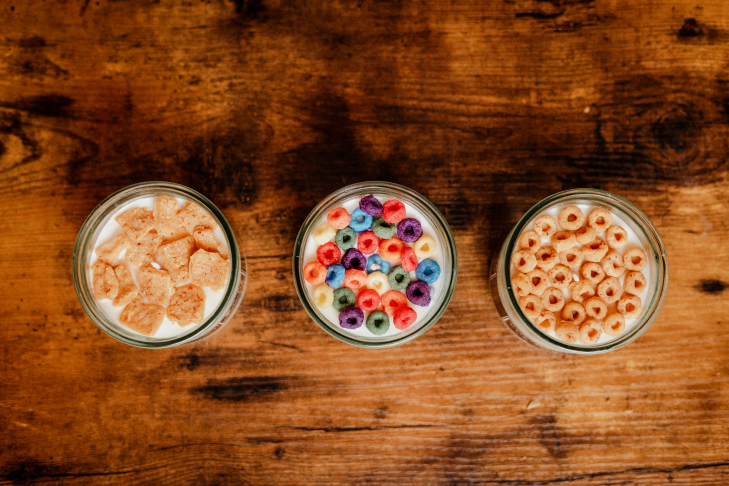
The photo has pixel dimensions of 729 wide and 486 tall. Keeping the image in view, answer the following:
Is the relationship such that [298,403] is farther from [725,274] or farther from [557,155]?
[725,274]

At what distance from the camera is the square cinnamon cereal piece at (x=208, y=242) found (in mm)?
963

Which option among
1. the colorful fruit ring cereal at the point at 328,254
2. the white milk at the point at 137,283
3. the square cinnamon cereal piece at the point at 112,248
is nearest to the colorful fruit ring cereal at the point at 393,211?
the colorful fruit ring cereal at the point at 328,254

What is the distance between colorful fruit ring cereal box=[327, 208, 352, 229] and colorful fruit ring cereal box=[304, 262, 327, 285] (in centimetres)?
9

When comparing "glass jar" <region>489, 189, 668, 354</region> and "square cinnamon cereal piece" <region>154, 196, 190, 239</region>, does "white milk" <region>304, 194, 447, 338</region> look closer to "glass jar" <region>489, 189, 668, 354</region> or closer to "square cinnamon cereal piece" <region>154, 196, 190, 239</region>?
"glass jar" <region>489, 189, 668, 354</region>

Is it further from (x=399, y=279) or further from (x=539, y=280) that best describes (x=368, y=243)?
(x=539, y=280)

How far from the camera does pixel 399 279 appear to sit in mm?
942

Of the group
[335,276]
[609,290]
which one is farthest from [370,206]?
[609,290]

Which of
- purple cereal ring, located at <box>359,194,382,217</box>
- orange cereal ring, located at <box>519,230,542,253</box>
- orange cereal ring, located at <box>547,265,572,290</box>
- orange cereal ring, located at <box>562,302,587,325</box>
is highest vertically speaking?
purple cereal ring, located at <box>359,194,382,217</box>

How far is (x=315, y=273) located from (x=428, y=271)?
0.25m

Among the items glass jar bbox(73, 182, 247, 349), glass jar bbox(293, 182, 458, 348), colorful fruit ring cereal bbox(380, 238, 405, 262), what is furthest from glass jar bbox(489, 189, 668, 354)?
glass jar bbox(73, 182, 247, 349)

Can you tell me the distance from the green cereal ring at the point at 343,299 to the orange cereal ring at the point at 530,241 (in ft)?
1.30

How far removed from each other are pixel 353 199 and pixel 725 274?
957mm

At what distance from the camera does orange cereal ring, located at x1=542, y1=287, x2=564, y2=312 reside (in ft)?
3.17

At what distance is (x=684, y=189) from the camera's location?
109 centimetres
